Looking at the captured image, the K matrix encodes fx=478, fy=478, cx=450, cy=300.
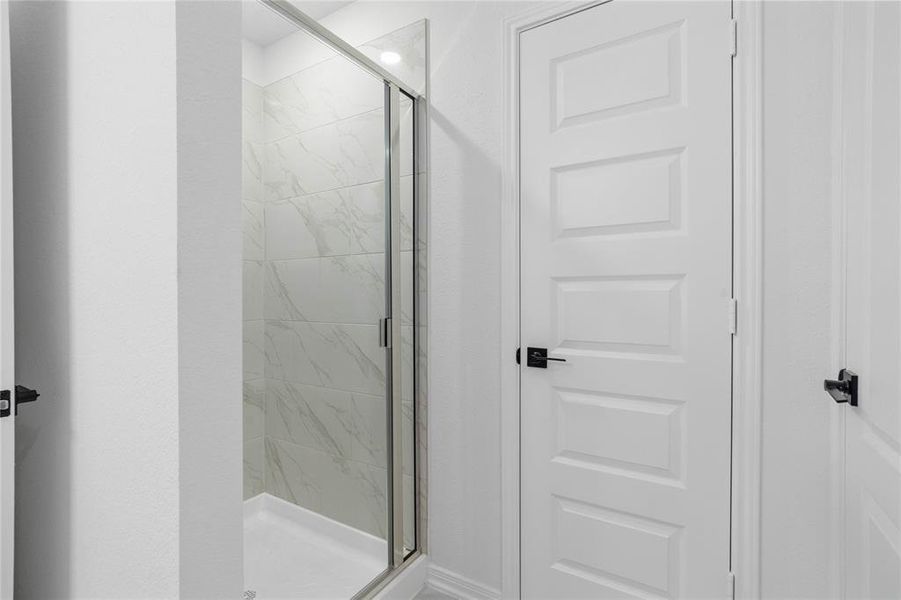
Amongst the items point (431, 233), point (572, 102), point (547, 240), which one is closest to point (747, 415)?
point (547, 240)

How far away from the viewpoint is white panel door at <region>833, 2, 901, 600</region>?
90 centimetres

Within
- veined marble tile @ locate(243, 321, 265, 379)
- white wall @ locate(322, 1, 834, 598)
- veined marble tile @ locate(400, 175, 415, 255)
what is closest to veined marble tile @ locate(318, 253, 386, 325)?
veined marble tile @ locate(400, 175, 415, 255)

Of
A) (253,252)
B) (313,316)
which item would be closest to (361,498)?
(313,316)

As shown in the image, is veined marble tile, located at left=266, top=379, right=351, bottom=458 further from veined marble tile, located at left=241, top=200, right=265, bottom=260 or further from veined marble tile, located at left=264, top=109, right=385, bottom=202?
veined marble tile, located at left=264, top=109, right=385, bottom=202

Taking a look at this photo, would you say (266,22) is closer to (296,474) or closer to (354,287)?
(354,287)

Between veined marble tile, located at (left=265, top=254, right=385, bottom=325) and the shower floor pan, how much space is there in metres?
0.84

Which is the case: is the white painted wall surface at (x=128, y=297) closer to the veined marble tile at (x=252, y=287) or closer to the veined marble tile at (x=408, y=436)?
the veined marble tile at (x=252, y=287)

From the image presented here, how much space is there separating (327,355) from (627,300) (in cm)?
114

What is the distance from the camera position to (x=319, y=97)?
1917mm

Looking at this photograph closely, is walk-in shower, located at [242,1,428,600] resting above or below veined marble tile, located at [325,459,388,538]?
above

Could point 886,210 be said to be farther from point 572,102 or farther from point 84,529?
point 84,529

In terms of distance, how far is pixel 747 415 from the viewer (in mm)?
1336

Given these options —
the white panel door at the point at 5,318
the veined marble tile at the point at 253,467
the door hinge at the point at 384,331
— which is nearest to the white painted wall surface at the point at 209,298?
the white panel door at the point at 5,318

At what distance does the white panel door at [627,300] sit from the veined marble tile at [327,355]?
584 mm
